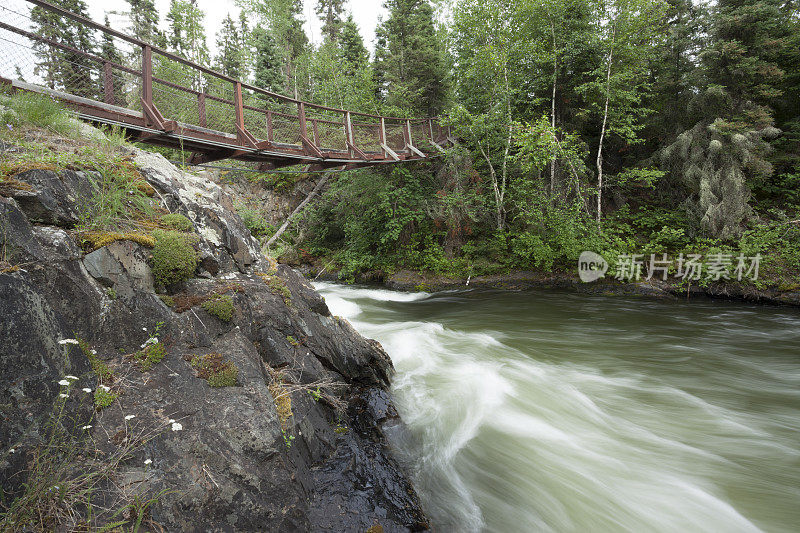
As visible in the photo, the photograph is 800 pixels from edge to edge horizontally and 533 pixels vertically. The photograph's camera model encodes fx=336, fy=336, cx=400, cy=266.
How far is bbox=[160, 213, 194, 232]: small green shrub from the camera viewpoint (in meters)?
3.66

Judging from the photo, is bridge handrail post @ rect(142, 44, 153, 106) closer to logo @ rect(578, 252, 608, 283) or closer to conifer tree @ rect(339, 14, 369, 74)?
logo @ rect(578, 252, 608, 283)

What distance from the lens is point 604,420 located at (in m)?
4.64

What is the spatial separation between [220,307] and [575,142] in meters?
14.3

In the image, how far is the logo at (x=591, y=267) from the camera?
36.6ft

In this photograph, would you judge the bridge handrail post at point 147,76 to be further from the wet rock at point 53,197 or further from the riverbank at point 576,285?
the riverbank at point 576,285

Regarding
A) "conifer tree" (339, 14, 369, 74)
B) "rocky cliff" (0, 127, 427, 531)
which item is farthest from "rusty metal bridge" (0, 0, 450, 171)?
"conifer tree" (339, 14, 369, 74)

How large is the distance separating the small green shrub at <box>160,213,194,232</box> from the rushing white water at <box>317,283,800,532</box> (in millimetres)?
3473

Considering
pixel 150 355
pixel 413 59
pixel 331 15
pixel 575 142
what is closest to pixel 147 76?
pixel 150 355

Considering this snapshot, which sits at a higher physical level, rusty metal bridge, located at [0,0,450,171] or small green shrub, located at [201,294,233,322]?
rusty metal bridge, located at [0,0,450,171]

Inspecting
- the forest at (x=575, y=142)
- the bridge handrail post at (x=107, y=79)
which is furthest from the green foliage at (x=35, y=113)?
the forest at (x=575, y=142)

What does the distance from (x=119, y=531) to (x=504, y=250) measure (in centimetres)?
1292

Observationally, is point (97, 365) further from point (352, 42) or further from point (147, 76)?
point (352, 42)

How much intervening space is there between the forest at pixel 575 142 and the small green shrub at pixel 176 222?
4618mm

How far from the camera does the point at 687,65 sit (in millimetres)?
13008
